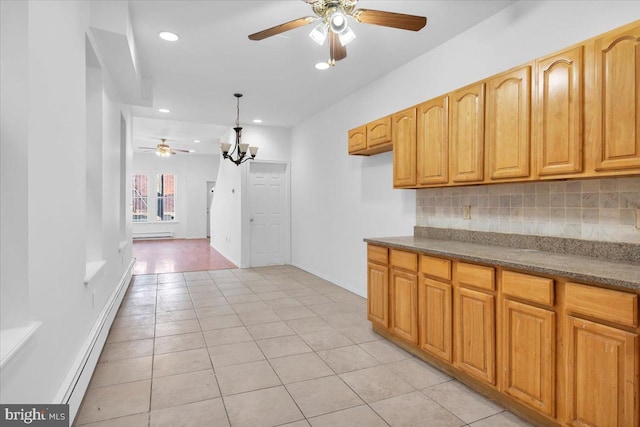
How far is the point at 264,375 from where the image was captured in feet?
8.66

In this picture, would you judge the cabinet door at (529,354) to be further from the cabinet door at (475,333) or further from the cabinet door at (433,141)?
the cabinet door at (433,141)

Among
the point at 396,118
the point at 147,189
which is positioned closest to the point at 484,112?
Result: the point at 396,118

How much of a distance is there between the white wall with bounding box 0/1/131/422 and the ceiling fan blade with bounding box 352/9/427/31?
5.66ft

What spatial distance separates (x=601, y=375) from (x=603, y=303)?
1.15 ft

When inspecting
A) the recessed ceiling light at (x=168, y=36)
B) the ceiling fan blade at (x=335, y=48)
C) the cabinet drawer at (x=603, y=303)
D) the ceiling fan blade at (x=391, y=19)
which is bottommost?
the cabinet drawer at (x=603, y=303)

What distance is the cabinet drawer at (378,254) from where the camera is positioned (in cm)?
328

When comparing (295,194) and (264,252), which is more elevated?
(295,194)

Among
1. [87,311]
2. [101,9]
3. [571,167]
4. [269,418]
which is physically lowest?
[269,418]

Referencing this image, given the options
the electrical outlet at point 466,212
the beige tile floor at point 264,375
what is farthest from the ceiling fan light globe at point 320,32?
the beige tile floor at point 264,375

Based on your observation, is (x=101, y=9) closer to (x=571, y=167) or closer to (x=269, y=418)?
(x=269, y=418)

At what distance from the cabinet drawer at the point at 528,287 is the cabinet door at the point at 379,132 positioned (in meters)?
2.05

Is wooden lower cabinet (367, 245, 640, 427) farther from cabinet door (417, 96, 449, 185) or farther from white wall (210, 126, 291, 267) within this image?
white wall (210, 126, 291, 267)

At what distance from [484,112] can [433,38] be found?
47.4 inches

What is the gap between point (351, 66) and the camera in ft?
13.5
